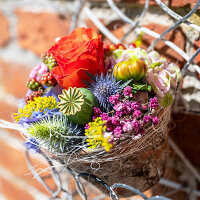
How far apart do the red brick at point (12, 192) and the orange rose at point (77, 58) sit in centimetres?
61

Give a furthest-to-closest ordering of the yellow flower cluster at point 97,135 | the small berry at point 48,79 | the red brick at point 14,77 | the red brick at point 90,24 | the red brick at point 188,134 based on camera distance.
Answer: the red brick at point 14,77, the red brick at point 90,24, the red brick at point 188,134, the small berry at point 48,79, the yellow flower cluster at point 97,135

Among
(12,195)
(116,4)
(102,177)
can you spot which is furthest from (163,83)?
(12,195)

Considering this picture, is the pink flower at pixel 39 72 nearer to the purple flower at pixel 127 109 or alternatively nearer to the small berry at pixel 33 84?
the small berry at pixel 33 84

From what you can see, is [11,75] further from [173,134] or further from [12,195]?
[173,134]

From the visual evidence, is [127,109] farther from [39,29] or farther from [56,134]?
[39,29]

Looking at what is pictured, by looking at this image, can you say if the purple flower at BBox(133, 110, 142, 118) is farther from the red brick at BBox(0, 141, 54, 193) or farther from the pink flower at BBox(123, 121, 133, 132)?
the red brick at BBox(0, 141, 54, 193)

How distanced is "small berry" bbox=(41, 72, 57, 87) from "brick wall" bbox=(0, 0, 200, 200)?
0.16m

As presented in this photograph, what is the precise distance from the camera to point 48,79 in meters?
0.42

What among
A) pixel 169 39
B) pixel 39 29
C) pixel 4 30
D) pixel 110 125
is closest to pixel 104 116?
pixel 110 125

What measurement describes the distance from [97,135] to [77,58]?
124 mm

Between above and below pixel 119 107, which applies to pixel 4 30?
above

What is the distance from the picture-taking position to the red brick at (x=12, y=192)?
862 mm

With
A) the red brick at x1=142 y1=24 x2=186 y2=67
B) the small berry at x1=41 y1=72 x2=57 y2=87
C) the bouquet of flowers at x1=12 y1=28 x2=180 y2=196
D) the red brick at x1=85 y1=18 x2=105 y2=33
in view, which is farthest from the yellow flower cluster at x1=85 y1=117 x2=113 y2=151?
the red brick at x1=85 y1=18 x2=105 y2=33

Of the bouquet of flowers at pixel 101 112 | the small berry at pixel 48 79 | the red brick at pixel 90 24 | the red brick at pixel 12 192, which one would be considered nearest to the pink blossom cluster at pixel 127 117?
the bouquet of flowers at pixel 101 112
